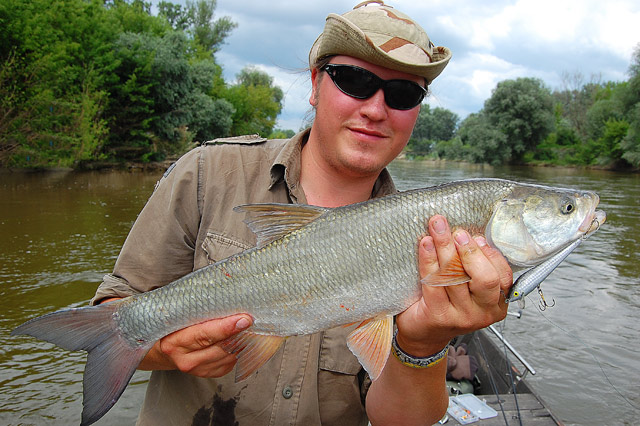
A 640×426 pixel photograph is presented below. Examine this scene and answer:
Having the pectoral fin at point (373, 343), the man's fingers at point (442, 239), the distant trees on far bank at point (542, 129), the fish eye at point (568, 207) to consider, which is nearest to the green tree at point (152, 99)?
the distant trees on far bank at point (542, 129)

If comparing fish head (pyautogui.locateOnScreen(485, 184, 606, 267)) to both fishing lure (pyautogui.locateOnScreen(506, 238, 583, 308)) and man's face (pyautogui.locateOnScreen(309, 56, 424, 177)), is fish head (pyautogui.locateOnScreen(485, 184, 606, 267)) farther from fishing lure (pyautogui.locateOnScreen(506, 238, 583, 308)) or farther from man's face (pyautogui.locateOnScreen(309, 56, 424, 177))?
man's face (pyautogui.locateOnScreen(309, 56, 424, 177))

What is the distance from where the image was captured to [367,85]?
2242 millimetres

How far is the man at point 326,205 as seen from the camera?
1.87 meters

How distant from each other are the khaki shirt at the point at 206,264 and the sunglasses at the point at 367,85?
0.49m

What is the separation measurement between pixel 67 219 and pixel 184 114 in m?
18.8

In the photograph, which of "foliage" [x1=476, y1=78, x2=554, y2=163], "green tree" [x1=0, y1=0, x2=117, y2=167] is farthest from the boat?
"foliage" [x1=476, y1=78, x2=554, y2=163]

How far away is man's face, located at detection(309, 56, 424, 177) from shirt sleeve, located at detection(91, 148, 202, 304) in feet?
2.21

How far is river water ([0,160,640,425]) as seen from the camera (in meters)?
5.84

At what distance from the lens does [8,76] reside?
1919 centimetres

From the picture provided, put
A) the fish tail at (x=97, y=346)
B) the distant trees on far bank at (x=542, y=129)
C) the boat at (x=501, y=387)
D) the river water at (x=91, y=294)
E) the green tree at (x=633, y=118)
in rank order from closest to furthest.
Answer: the fish tail at (x=97, y=346) → the boat at (x=501, y=387) → the river water at (x=91, y=294) → the green tree at (x=633, y=118) → the distant trees on far bank at (x=542, y=129)

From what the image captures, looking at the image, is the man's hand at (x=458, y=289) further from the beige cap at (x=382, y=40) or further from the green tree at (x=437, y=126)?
the green tree at (x=437, y=126)

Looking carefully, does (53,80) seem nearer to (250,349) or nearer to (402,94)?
(402,94)

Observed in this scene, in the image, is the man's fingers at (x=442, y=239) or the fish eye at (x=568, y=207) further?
the fish eye at (x=568, y=207)

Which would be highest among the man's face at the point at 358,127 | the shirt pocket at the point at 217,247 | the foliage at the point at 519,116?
the foliage at the point at 519,116
